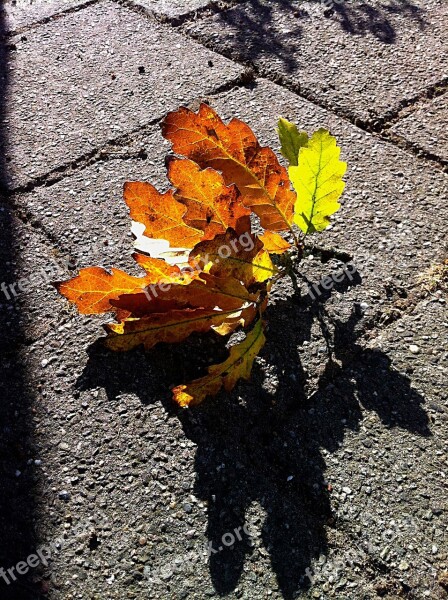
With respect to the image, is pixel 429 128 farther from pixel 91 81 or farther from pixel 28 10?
pixel 28 10

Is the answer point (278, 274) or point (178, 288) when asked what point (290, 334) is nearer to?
point (278, 274)

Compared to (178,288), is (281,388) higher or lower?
lower

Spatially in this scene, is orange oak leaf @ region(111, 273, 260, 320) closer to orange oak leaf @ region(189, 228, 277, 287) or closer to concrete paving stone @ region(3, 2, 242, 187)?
orange oak leaf @ region(189, 228, 277, 287)

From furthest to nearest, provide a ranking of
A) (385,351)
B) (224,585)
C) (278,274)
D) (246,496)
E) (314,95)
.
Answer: (314,95) < (278,274) < (385,351) < (246,496) < (224,585)

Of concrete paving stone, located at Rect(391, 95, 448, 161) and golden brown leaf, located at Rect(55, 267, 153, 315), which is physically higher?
golden brown leaf, located at Rect(55, 267, 153, 315)

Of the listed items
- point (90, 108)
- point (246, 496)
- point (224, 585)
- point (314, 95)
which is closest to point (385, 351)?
point (246, 496)

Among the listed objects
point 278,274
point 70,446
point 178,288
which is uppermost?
point 178,288

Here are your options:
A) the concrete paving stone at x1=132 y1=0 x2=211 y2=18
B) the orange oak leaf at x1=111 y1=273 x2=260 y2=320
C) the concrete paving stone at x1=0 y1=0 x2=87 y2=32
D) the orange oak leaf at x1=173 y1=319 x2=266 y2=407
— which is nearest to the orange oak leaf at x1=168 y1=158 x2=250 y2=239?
the orange oak leaf at x1=111 y1=273 x2=260 y2=320
